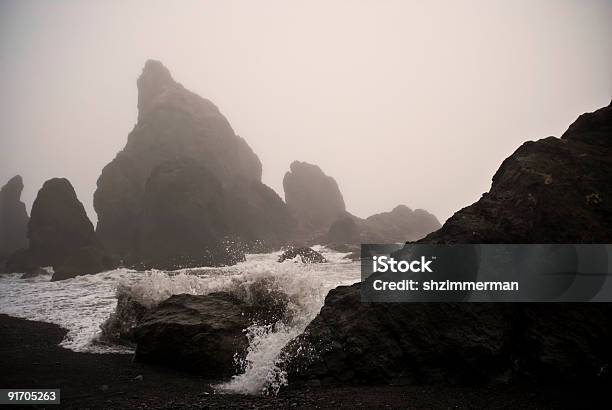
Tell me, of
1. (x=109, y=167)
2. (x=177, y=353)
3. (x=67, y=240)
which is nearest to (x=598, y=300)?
(x=177, y=353)

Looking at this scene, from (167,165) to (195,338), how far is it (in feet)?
178

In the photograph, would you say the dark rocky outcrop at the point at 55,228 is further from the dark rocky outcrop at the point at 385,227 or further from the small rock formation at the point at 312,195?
the small rock formation at the point at 312,195

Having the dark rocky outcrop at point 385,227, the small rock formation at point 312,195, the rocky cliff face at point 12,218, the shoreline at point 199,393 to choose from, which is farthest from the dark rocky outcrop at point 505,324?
the rocky cliff face at point 12,218

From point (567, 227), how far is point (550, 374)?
2180 millimetres

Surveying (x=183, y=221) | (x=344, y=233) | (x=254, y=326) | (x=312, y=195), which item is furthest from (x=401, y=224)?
(x=254, y=326)

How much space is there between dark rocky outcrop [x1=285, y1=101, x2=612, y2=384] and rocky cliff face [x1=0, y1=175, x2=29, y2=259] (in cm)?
9958

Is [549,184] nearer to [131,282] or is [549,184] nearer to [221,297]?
[221,297]

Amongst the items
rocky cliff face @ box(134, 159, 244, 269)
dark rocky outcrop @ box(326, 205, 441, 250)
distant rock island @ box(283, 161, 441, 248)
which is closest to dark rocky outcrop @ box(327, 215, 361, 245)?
dark rocky outcrop @ box(326, 205, 441, 250)

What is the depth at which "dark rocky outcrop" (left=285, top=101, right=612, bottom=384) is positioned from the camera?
5.31 meters

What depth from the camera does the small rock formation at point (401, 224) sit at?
90125 millimetres

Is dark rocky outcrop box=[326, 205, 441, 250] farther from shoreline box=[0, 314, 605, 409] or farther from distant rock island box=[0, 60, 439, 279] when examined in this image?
shoreline box=[0, 314, 605, 409]

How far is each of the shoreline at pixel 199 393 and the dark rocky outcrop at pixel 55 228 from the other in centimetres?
4562

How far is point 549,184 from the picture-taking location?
6.18m

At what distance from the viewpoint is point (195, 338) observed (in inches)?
283
